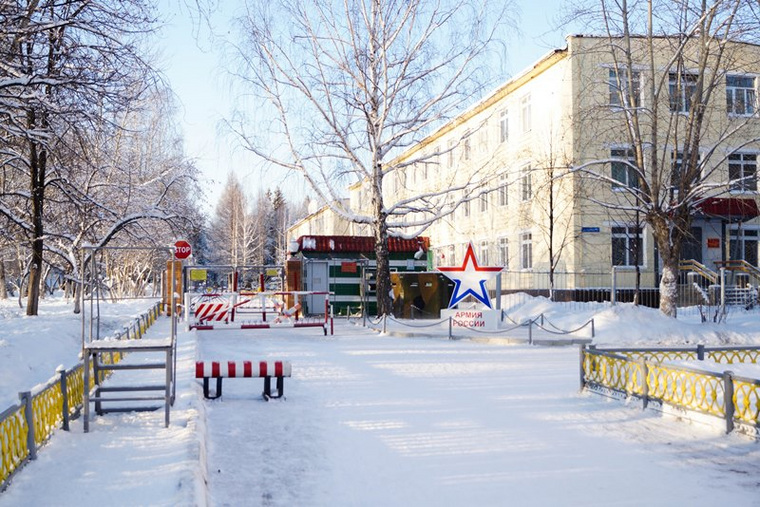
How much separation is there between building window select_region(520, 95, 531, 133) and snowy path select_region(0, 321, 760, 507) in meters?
25.6

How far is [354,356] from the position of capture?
1789 cm

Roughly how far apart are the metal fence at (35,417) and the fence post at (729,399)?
7797mm

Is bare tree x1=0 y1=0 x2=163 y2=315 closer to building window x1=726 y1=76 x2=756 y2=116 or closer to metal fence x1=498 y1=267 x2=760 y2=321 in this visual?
metal fence x1=498 y1=267 x2=760 y2=321

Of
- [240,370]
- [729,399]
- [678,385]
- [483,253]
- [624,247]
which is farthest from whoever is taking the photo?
[483,253]

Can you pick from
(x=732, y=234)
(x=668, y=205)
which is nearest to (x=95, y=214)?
(x=668, y=205)

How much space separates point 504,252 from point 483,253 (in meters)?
3.17

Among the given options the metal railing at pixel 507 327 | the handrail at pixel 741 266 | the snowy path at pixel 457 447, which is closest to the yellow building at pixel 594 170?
the handrail at pixel 741 266

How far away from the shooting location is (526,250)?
37.8 m

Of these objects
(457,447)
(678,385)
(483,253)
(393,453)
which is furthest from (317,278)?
(393,453)

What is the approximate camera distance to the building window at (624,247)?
111ft

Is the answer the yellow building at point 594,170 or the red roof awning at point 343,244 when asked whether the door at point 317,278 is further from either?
the yellow building at point 594,170

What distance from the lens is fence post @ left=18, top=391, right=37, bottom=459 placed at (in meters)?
7.07

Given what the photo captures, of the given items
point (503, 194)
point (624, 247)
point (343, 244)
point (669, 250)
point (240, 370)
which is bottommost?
point (240, 370)

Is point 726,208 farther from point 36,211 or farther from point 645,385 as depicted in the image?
point 36,211
